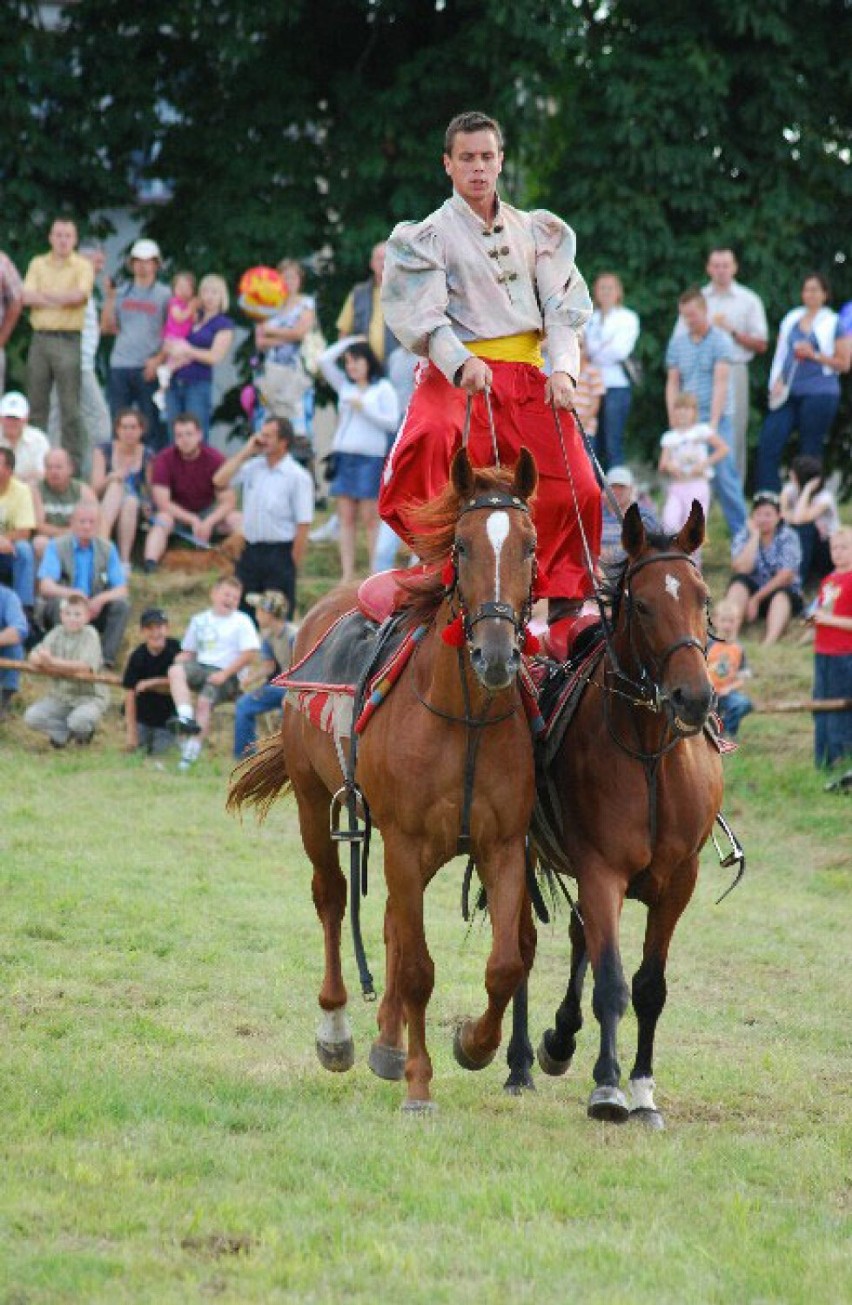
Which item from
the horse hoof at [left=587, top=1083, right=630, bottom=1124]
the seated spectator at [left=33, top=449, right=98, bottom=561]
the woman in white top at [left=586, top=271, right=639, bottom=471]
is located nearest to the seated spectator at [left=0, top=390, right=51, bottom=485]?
the seated spectator at [left=33, top=449, right=98, bottom=561]

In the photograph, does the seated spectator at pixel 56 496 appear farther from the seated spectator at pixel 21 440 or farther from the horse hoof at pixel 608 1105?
the horse hoof at pixel 608 1105

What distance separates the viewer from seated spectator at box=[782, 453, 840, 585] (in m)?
18.7

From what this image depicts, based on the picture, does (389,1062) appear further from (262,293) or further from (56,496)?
(262,293)

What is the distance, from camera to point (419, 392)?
28.8 feet

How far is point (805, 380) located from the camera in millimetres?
19203

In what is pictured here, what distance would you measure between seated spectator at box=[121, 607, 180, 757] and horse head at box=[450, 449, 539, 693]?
919cm

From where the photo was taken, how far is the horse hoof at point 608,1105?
25.4ft

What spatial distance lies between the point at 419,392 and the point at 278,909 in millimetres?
4204

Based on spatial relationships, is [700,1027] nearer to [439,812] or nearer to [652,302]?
[439,812]

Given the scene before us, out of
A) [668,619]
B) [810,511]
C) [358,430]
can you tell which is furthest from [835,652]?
[668,619]

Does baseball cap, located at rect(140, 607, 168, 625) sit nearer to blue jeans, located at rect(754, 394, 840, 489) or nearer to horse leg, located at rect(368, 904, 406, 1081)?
blue jeans, located at rect(754, 394, 840, 489)

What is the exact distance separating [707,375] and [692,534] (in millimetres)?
11400

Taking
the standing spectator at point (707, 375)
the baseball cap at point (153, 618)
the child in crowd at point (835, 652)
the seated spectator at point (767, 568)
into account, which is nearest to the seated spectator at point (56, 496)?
the baseball cap at point (153, 618)

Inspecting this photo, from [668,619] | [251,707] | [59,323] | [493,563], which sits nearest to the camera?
[493,563]
